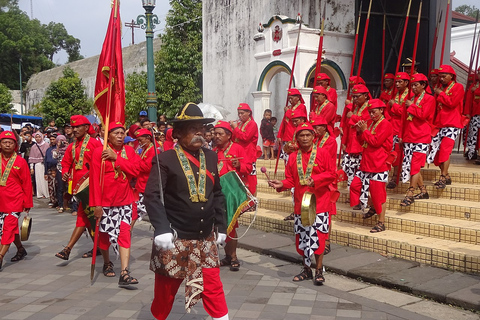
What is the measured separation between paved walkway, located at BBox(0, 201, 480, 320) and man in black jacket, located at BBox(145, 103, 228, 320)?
47.0 inches

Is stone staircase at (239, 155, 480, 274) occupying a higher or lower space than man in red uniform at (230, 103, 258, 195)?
lower

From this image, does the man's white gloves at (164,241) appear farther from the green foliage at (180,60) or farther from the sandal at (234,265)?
the green foliage at (180,60)

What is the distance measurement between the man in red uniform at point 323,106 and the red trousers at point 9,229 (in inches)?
206

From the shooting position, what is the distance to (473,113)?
36.4ft

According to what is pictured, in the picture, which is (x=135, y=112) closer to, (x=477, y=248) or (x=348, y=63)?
(x=348, y=63)

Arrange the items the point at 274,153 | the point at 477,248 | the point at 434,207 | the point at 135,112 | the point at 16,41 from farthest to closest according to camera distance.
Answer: the point at 16,41 < the point at 135,112 < the point at 274,153 < the point at 434,207 < the point at 477,248

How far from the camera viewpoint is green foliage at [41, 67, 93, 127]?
119 feet

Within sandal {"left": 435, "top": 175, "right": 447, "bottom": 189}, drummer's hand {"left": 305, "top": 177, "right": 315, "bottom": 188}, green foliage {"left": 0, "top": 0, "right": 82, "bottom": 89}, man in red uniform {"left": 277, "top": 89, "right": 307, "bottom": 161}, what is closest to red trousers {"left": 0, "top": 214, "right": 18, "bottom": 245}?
drummer's hand {"left": 305, "top": 177, "right": 315, "bottom": 188}

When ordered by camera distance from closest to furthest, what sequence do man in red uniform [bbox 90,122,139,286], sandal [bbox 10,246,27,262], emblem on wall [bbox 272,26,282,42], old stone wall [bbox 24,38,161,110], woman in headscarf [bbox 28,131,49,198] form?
man in red uniform [bbox 90,122,139,286]
sandal [bbox 10,246,27,262]
emblem on wall [bbox 272,26,282,42]
woman in headscarf [bbox 28,131,49,198]
old stone wall [bbox 24,38,161,110]

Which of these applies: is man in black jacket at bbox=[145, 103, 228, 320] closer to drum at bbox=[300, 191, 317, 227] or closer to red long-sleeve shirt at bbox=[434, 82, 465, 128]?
drum at bbox=[300, 191, 317, 227]

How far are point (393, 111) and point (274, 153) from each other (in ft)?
26.2

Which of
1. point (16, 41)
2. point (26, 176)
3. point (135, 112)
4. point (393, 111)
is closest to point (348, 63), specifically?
point (393, 111)

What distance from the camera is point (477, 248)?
696 cm

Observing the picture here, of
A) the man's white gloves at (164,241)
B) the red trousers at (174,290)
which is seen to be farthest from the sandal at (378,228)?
the man's white gloves at (164,241)
